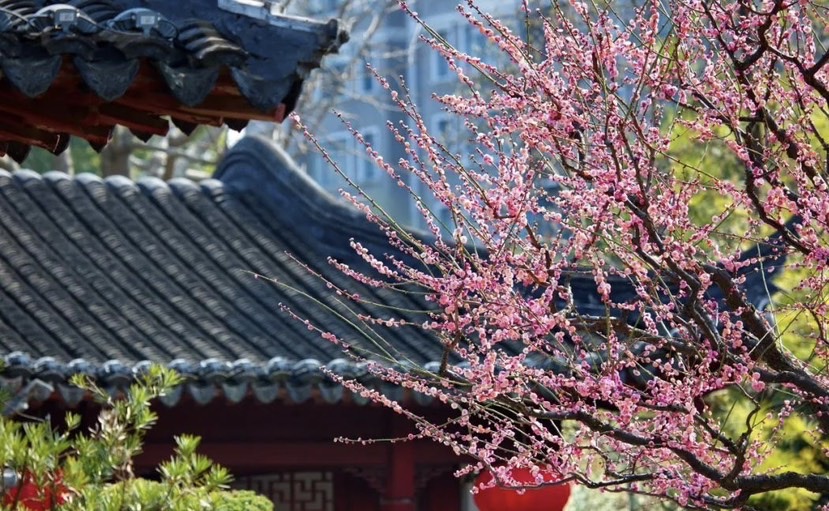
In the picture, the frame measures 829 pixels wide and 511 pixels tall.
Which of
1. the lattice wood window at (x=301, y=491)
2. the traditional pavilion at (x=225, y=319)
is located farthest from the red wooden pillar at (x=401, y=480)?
the lattice wood window at (x=301, y=491)

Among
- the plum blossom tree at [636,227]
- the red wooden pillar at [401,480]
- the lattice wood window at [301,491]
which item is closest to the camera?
the plum blossom tree at [636,227]

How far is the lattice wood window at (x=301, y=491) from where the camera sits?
935 cm

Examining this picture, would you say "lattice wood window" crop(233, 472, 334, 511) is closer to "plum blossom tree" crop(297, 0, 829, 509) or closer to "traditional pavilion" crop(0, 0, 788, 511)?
"traditional pavilion" crop(0, 0, 788, 511)

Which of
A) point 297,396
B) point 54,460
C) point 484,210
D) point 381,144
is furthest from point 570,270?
point 381,144

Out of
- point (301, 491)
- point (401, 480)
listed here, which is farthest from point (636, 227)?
point (301, 491)

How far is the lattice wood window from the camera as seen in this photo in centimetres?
935

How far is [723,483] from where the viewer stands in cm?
369

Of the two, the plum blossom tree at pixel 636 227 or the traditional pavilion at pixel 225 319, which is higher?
the traditional pavilion at pixel 225 319

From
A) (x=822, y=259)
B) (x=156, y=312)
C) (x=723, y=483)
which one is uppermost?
(x=156, y=312)

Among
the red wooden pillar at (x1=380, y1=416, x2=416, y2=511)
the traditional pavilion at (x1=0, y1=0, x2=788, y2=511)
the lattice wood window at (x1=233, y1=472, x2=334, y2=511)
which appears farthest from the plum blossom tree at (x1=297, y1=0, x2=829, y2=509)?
the lattice wood window at (x1=233, y1=472, x2=334, y2=511)

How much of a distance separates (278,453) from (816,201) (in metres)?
5.05

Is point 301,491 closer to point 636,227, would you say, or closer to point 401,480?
point 401,480

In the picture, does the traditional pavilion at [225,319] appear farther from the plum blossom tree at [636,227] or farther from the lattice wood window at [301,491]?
the plum blossom tree at [636,227]

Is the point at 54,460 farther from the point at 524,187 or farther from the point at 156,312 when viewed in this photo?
the point at 156,312
